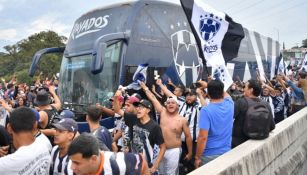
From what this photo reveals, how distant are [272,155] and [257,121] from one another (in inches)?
19.8

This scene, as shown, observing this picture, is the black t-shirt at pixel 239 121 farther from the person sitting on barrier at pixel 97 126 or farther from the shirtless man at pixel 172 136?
the person sitting on barrier at pixel 97 126

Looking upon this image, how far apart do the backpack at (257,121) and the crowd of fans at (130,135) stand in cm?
7

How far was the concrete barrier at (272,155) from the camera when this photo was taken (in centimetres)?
371

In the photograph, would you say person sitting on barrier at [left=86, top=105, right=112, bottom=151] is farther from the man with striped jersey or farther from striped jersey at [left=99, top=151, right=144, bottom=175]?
striped jersey at [left=99, top=151, right=144, bottom=175]

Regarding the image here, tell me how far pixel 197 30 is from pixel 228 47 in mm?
697

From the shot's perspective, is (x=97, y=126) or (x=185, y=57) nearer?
(x=97, y=126)

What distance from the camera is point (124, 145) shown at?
16.6 feet

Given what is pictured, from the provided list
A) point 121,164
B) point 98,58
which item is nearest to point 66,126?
point 121,164

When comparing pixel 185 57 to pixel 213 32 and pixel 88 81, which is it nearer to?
pixel 88 81

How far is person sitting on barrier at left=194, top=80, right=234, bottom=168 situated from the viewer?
451 centimetres

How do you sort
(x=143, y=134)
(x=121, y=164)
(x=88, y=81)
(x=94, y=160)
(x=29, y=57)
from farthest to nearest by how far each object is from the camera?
(x=29, y=57), (x=88, y=81), (x=143, y=134), (x=121, y=164), (x=94, y=160)

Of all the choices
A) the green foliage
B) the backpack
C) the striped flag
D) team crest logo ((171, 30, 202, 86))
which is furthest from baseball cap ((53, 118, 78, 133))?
the green foliage

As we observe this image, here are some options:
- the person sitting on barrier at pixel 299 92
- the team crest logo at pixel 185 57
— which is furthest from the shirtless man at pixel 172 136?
the team crest logo at pixel 185 57

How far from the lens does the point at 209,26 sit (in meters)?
5.88
